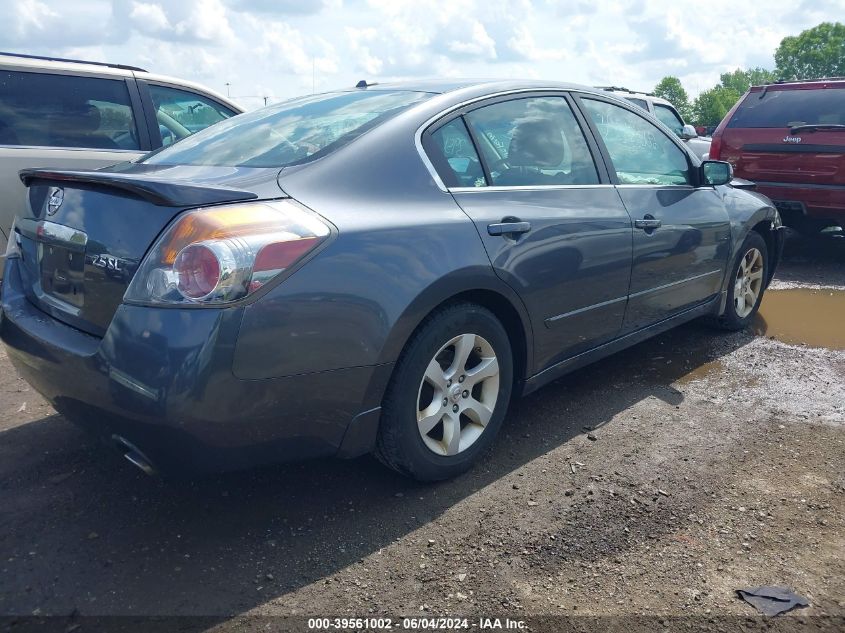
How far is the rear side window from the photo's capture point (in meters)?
5.12

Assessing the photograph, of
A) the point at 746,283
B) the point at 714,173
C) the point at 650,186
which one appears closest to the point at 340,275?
the point at 650,186

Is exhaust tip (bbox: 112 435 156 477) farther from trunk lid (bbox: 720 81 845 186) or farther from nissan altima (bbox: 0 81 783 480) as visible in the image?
trunk lid (bbox: 720 81 845 186)

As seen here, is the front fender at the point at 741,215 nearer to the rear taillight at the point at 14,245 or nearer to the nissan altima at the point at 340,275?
the nissan altima at the point at 340,275

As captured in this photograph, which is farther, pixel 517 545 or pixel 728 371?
pixel 728 371

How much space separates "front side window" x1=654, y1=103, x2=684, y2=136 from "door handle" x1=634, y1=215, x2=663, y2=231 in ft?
26.0

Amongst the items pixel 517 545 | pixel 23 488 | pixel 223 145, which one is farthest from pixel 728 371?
pixel 23 488

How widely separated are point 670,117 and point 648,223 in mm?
8431

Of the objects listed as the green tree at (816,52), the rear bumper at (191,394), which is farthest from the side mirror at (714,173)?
the green tree at (816,52)

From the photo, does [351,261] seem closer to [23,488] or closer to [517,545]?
[517,545]

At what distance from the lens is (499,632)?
7.38 feet

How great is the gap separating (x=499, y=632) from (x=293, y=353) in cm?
106

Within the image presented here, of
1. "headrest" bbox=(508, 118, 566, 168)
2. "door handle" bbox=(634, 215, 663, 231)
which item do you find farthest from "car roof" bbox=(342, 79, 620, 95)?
"door handle" bbox=(634, 215, 663, 231)

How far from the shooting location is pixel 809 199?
23.6 feet

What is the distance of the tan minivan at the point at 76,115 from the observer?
508 cm
